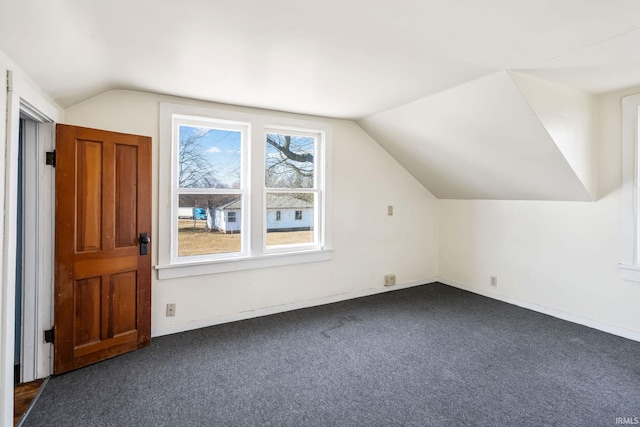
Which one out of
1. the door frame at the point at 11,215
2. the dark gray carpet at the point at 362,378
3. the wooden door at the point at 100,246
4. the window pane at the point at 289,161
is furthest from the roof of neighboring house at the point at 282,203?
the door frame at the point at 11,215

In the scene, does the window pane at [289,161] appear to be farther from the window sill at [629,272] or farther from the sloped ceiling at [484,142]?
the window sill at [629,272]

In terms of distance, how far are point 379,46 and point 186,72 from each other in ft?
4.74

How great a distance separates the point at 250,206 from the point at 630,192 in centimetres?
363

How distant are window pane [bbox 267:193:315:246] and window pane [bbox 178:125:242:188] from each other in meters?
0.51

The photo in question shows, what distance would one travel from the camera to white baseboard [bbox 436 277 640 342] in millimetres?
2963

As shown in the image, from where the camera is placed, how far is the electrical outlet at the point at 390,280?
14.4 feet

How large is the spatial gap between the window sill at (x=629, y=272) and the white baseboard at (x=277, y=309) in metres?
2.22

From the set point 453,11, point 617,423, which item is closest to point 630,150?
point 617,423

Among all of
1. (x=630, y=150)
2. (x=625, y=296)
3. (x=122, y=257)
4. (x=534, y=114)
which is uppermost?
(x=534, y=114)

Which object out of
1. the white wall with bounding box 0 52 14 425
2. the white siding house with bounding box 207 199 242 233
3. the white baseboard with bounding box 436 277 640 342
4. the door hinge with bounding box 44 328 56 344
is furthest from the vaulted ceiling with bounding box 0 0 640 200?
the door hinge with bounding box 44 328 56 344

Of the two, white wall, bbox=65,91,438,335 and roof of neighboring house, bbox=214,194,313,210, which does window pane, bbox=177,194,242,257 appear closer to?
roof of neighboring house, bbox=214,194,313,210

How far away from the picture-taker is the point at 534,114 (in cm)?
256

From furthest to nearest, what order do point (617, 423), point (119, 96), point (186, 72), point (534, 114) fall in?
point (119, 96) < point (534, 114) < point (186, 72) < point (617, 423)

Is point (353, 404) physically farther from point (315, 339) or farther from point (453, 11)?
point (453, 11)
